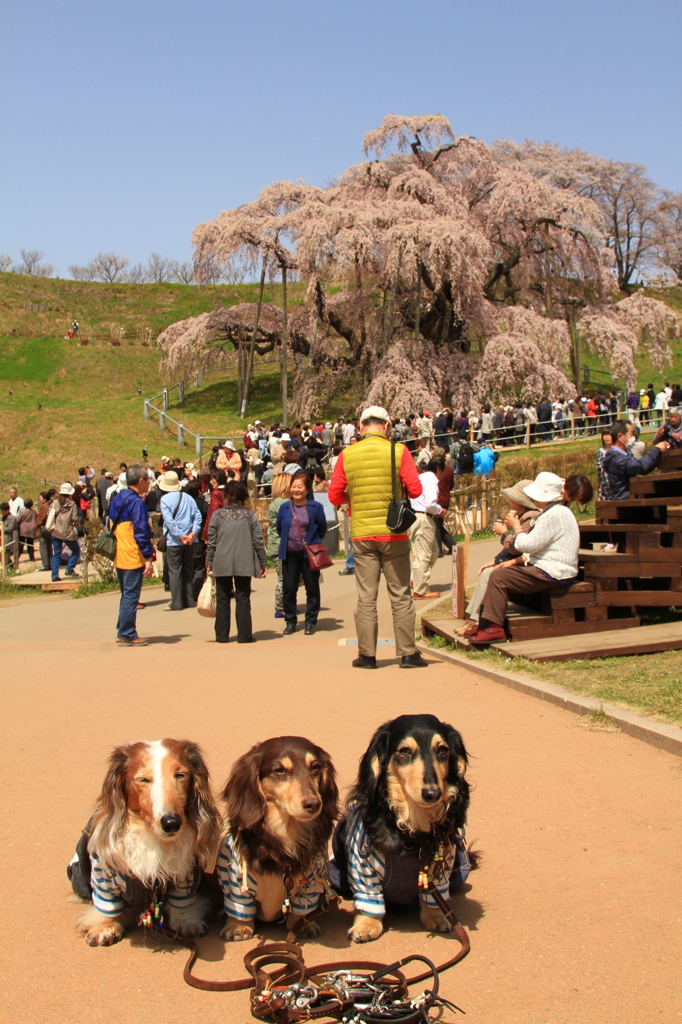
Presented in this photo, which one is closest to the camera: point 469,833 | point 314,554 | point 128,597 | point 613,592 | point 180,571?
point 469,833

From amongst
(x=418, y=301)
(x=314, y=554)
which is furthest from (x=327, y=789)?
(x=418, y=301)

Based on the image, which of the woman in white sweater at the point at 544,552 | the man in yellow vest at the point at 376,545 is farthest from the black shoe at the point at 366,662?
the woman in white sweater at the point at 544,552

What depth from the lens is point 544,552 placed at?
7809mm

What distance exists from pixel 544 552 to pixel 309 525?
3310 millimetres

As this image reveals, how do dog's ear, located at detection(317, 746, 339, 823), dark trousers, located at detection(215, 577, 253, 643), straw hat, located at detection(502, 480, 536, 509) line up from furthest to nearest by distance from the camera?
dark trousers, located at detection(215, 577, 253, 643) → straw hat, located at detection(502, 480, 536, 509) → dog's ear, located at detection(317, 746, 339, 823)

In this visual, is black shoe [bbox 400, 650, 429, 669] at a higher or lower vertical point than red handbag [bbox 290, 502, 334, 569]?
lower

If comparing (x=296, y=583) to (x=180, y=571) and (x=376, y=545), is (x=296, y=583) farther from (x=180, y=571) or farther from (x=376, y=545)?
(x=180, y=571)

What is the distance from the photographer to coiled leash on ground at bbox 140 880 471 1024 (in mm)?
2877

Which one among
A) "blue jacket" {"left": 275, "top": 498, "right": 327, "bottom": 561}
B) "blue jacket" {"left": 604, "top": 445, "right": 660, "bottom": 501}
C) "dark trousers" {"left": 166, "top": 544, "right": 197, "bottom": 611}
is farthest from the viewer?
"blue jacket" {"left": 604, "top": 445, "right": 660, "bottom": 501}

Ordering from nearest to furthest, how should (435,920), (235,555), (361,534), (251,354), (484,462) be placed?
(435,920), (361,534), (235,555), (484,462), (251,354)

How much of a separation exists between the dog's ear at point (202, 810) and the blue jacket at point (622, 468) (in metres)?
11.9

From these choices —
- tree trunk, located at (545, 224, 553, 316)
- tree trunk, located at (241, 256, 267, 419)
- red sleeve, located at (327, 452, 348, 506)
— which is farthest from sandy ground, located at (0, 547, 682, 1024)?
tree trunk, located at (241, 256, 267, 419)

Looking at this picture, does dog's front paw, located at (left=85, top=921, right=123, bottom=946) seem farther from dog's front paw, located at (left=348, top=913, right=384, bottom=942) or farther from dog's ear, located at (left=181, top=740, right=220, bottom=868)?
dog's front paw, located at (left=348, top=913, right=384, bottom=942)

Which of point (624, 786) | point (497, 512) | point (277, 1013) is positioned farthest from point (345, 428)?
point (277, 1013)
